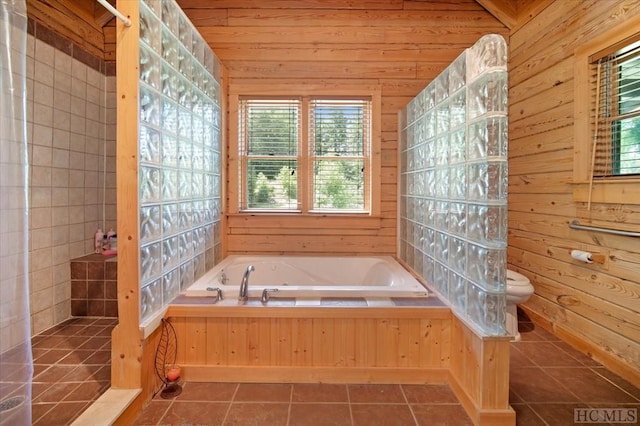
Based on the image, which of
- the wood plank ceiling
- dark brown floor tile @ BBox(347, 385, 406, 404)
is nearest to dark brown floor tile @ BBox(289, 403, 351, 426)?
dark brown floor tile @ BBox(347, 385, 406, 404)

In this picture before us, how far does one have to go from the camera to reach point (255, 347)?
6.35 ft

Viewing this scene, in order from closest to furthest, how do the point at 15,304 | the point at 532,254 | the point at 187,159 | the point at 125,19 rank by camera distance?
the point at 15,304, the point at 125,19, the point at 187,159, the point at 532,254

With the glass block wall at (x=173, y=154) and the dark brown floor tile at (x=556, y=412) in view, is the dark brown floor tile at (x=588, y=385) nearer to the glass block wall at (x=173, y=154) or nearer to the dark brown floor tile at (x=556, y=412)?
the dark brown floor tile at (x=556, y=412)

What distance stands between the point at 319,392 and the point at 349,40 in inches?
114

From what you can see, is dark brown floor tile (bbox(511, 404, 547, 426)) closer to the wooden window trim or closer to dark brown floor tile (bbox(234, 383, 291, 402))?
dark brown floor tile (bbox(234, 383, 291, 402))

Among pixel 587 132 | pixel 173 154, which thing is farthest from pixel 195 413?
pixel 587 132

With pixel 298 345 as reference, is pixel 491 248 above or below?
above

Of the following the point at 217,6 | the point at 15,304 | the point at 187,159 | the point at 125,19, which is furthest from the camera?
the point at 217,6

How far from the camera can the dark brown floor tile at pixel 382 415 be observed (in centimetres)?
158

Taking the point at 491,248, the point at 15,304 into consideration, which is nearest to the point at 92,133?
the point at 15,304

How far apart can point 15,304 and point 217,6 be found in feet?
9.78

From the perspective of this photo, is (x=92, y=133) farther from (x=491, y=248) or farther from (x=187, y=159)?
(x=491, y=248)

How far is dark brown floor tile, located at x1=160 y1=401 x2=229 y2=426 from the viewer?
62.1 inches

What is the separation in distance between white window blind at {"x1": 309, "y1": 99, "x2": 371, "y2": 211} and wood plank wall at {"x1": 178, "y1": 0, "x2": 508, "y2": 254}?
18 centimetres
